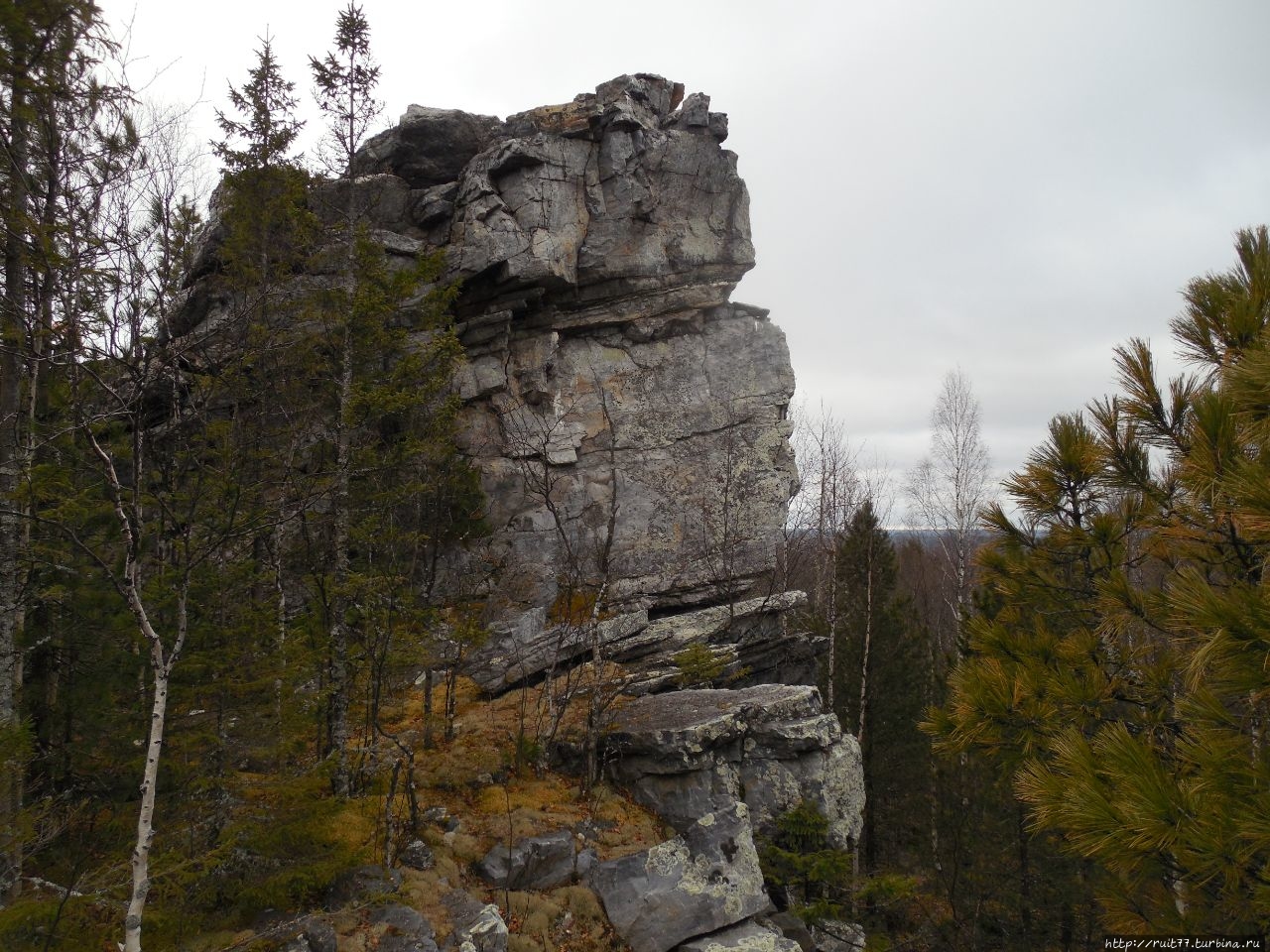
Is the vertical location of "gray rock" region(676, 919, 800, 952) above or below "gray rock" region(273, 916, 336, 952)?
below

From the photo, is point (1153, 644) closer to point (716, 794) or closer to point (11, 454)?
point (716, 794)

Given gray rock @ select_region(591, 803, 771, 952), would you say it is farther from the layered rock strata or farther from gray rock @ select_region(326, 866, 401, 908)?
gray rock @ select_region(326, 866, 401, 908)

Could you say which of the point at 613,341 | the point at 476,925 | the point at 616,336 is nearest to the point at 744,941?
the point at 476,925

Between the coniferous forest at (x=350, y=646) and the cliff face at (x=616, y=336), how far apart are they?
3925 mm

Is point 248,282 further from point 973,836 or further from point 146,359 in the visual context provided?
point 973,836

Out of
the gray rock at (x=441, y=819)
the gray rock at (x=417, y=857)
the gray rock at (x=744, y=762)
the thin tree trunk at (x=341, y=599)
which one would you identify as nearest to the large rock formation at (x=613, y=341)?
the gray rock at (x=744, y=762)

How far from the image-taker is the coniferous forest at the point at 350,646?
10.2 feet

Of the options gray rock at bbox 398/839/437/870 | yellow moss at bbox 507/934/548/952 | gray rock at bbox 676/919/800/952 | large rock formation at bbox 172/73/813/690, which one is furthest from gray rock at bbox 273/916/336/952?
large rock formation at bbox 172/73/813/690

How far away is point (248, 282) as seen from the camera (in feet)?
31.9

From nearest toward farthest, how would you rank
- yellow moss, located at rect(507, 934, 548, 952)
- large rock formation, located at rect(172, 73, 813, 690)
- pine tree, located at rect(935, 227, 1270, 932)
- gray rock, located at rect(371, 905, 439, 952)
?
pine tree, located at rect(935, 227, 1270, 932) → gray rock, located at rect(371, 905, 439, 952) → yellow moss, located at rect(507, 934, 548, 952) → large rock formation, located at rect(172, 73, 813, 690)

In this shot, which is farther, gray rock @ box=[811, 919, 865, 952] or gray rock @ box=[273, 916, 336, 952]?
gray rock @ box=[811, 919, 865, 952]

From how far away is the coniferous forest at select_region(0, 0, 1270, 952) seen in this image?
312 cm

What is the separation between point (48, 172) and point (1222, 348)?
832cm

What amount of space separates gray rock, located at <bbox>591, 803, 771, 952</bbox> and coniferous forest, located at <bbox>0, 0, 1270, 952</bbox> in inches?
14.2
